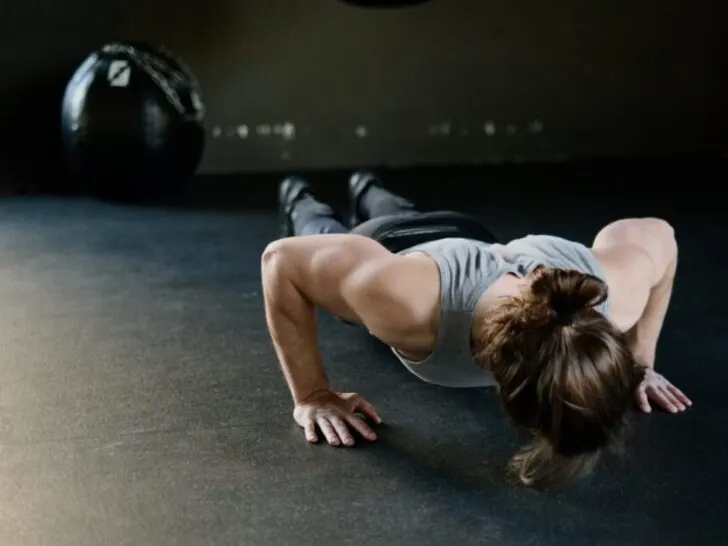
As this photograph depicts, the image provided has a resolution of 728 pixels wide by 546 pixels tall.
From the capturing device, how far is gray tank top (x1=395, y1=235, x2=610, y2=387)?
1547 millimetres

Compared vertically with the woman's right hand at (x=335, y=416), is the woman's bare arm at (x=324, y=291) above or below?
above

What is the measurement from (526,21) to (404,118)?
0.67 m

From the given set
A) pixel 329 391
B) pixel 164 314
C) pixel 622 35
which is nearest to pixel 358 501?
pixel 329 391

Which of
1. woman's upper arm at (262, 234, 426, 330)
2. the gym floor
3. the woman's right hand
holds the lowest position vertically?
the gym floor

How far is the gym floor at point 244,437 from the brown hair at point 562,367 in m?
0.20

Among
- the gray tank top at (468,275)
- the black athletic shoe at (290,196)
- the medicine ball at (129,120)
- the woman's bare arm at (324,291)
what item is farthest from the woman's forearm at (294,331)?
the medicine ball at (129,120)

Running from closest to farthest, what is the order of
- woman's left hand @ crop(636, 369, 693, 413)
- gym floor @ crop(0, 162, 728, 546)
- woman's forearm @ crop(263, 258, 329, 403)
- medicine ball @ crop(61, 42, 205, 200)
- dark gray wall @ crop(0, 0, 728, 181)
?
gym floor @ crop(0, 162, 728, 546), woman's forearm @ crop(263, 258, 329, 403), woman's left hand @ crop(636, 369, 693, 413), medicine ball @ crop(61, 42, 205, 200), dark gray wall @ crop(0, 0, 728, 181)

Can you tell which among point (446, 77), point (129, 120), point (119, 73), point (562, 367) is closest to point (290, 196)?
point (129, 120)

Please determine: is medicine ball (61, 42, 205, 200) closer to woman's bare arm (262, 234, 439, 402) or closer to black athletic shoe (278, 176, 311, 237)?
black athletic shoe (278, 176, 311, 237)

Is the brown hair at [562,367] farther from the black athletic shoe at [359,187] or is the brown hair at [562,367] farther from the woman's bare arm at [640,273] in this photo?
the black athletic shoe at [359,187]

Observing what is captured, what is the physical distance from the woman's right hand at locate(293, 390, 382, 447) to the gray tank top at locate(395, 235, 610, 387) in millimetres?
158

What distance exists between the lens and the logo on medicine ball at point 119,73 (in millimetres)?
3457

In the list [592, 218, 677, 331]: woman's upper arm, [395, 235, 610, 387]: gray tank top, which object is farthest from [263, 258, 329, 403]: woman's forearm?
[592, 218, 677, 331]: woman's upper arm

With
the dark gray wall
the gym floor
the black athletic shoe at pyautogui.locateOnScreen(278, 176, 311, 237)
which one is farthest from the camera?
the dark gray wall
